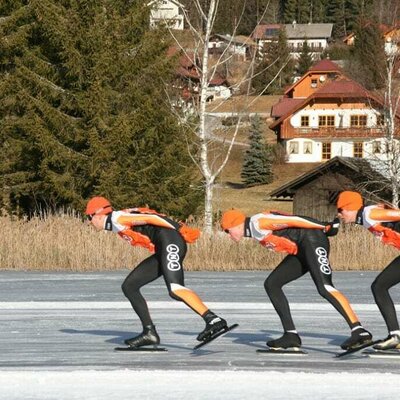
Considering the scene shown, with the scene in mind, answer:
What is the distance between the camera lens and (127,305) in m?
16.7

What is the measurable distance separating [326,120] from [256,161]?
46.0ft

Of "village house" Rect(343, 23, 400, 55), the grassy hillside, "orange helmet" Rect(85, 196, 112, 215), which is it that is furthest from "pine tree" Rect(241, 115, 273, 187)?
"orange helmet" Rect(85, 196, 112, 215)

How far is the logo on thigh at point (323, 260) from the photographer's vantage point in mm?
11406

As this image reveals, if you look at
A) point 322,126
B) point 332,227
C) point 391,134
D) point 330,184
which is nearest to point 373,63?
point 391,134

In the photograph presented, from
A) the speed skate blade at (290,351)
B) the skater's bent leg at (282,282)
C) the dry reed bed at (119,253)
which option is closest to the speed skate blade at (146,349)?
the speed skate blade at (290,351)

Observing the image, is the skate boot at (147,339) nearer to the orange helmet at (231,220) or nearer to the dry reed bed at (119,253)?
the orange helmet at (231,220)

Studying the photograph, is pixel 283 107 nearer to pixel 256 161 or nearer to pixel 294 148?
pixel 294 148

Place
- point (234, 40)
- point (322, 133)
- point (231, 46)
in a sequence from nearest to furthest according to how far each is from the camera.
→ point (234, 40)
point (231, 46)
point (322, 133)

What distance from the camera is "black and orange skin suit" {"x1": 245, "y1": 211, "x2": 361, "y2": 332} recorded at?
11.3 metres

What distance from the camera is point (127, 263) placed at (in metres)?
23.2

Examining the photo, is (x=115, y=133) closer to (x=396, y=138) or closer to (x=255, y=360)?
(x=396, y=138)

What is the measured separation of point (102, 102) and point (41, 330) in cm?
2813

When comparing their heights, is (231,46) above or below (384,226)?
above

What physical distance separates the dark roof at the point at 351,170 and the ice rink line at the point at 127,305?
28.2 meters
